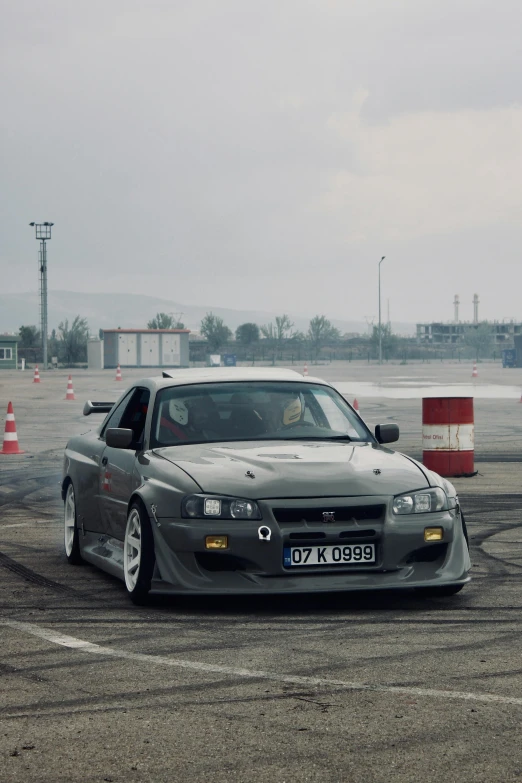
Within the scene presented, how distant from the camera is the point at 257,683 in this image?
529 centimetres

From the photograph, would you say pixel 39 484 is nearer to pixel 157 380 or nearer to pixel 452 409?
pixel 452 409

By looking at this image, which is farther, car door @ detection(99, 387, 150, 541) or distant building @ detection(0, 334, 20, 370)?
distant building @ detection(0, 334, 20, 370)

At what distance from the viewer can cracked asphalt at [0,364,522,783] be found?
4223 millimetres

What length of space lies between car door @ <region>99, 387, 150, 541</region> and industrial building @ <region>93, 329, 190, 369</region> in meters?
83.3

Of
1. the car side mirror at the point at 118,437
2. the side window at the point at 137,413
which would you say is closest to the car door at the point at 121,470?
the side window at the point at 137,413

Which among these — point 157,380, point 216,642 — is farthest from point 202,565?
point 157,380

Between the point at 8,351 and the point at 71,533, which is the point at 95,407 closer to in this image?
the point at 71,533

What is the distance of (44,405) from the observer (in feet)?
109

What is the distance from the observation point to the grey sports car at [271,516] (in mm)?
6793

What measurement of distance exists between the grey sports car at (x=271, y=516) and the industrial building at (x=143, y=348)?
84.2 m

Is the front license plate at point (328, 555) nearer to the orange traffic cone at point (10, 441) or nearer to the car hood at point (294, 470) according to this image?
the car hood at point (294, 470)

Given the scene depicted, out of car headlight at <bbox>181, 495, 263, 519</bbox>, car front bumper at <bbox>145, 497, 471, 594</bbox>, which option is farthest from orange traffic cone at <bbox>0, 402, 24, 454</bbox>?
car headlight at <bbox>181, 495, 263, 519</bbox>

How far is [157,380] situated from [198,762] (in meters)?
4.52

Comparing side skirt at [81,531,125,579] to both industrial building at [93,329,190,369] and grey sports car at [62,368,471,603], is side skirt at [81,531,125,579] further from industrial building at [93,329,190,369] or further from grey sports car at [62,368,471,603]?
industrial building at [93,329,190,369]
